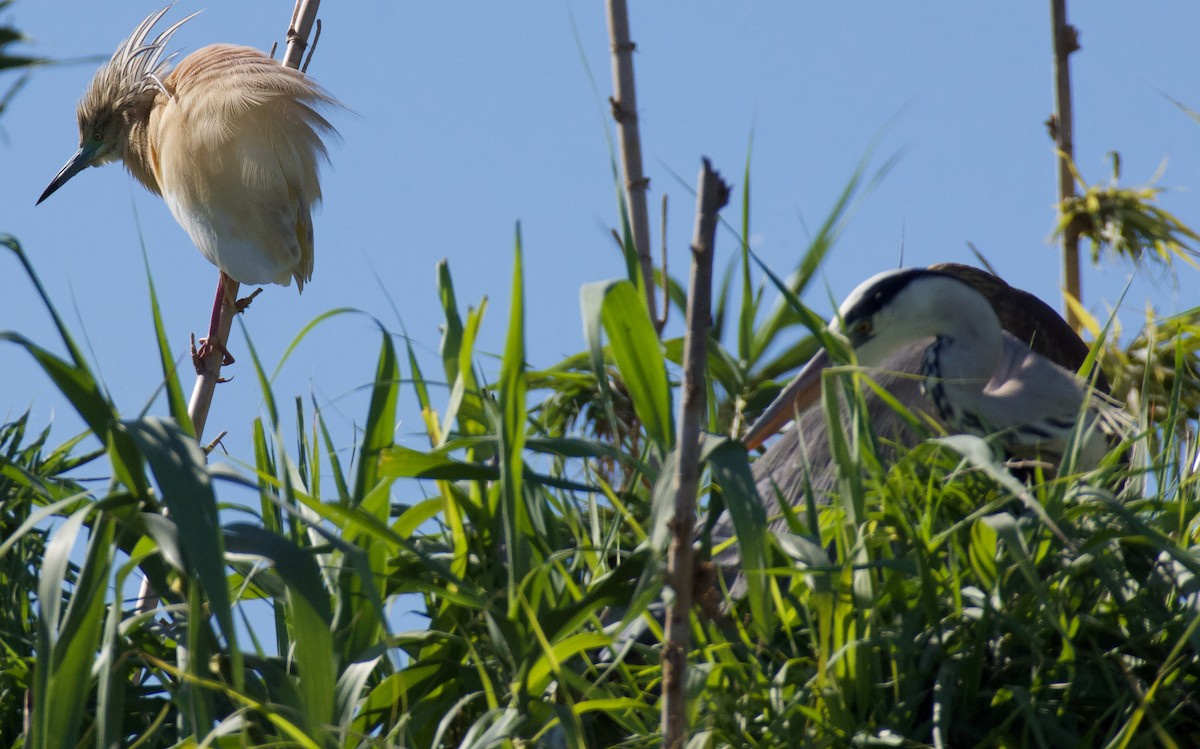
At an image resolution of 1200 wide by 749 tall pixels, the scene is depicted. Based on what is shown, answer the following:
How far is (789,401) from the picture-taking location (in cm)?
211

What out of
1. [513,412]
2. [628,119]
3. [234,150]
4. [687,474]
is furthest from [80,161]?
[687,474]

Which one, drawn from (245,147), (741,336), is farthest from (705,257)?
(245,147)

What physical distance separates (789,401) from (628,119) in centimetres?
51

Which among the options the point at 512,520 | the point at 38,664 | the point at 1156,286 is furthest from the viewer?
the point at 1156,286

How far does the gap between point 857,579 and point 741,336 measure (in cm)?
61

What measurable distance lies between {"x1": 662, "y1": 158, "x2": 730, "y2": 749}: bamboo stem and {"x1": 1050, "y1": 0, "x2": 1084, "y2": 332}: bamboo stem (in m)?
1.62

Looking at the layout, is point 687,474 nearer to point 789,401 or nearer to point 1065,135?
point 789,401

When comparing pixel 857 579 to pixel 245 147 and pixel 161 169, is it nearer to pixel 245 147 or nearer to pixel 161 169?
pixel 245 147

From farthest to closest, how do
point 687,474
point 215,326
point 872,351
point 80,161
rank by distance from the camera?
point 80,161
point 215,326
point 872,351
point 687,474

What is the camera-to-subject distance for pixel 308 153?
12.1 ft

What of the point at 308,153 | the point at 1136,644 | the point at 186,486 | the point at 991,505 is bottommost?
the point at 1136,644

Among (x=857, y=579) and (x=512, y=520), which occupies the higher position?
(x=512, y=520)

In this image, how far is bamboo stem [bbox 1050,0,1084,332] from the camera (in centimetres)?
250

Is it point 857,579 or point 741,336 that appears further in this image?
point 741,336
